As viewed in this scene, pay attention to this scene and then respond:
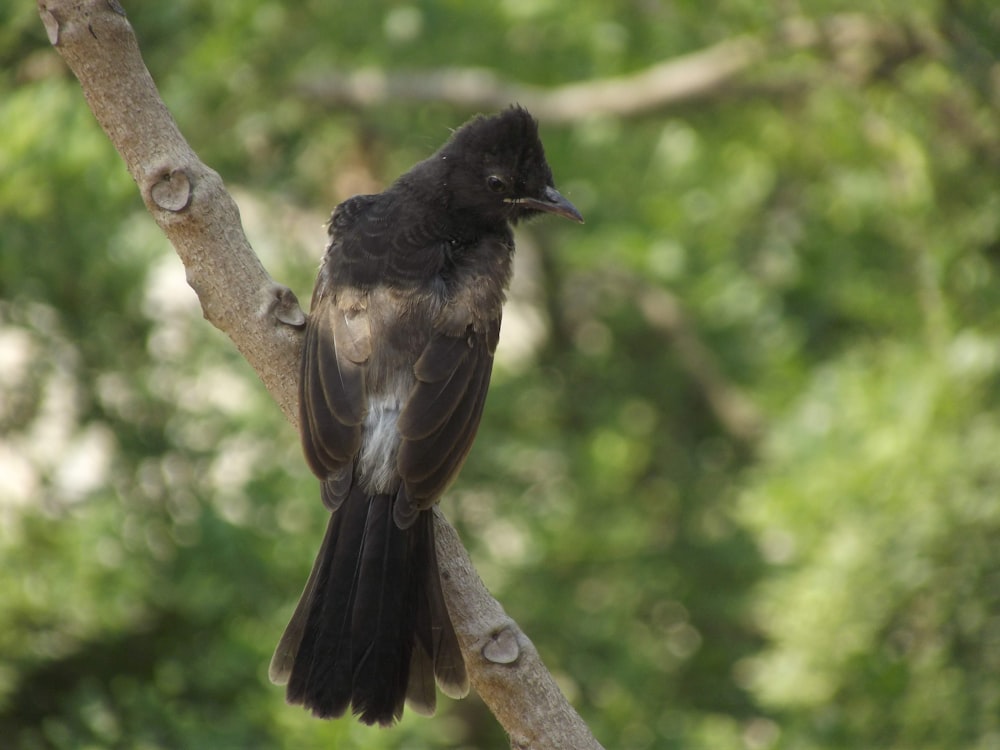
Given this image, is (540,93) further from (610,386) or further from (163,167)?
(163,167)

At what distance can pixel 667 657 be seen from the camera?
584 cm

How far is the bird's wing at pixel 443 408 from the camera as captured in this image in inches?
118

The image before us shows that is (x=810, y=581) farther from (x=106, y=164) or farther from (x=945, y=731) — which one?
(x=106, y=164)

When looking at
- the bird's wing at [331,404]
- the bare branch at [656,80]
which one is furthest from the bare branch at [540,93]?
the bird's wing at [331,404]

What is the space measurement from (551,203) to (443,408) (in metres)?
0.87

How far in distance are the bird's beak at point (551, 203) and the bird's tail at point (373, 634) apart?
44.9 inches

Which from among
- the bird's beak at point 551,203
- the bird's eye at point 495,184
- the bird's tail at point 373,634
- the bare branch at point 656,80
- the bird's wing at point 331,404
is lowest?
the bird's tail at point 373,634

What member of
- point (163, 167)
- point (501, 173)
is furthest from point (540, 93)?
point (163, 167)

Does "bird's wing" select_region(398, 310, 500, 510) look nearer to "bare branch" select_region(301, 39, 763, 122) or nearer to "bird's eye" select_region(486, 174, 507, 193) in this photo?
"bird's eye" select_region(486, 174, 507, 193)

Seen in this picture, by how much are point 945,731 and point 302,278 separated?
3.25 m

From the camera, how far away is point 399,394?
3.23 meters

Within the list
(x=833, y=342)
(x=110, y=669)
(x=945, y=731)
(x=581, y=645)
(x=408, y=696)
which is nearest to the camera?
(x=408, y=696)

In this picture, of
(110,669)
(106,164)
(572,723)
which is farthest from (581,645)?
(572,723)

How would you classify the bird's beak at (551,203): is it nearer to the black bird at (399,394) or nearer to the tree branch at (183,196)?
the black bird at (399,394)
